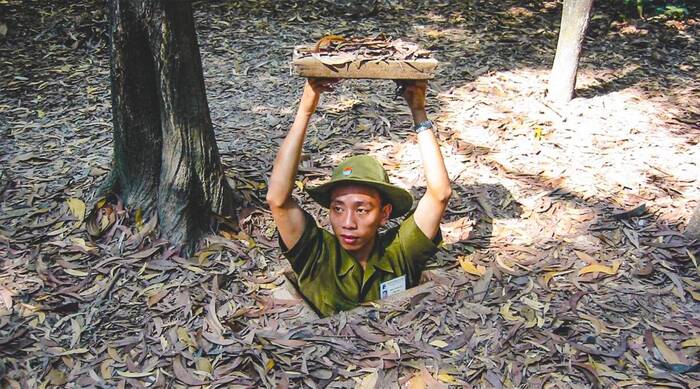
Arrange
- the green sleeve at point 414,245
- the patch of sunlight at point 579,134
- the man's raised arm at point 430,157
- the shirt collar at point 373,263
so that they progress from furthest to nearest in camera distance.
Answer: the patch of sunlight at point 579,134
the shirt collar at point 373,263
the green sleeve at point 414,245
the man's raised arm at point 430,157

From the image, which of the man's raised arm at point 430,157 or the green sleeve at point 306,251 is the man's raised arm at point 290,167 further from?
the man's raised arm at point 430,157

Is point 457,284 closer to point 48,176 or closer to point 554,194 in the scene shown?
point 554,194

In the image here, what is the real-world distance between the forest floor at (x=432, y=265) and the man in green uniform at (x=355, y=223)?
0.83 ft

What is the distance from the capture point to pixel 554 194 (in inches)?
180

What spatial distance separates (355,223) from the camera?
3412 mm

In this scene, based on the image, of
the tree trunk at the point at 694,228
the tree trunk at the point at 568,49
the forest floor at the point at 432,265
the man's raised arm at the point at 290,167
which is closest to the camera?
the forest floor at the point at 432,265

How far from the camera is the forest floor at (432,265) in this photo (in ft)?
9.77

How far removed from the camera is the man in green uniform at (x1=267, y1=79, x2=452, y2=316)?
3.28 m

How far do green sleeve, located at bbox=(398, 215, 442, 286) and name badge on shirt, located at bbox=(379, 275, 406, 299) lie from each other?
0.29ft

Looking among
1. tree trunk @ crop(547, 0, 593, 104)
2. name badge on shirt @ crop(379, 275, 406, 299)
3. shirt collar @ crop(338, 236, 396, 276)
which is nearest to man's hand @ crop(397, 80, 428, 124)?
shirt collar @ crop(338, 236, 396, 276)

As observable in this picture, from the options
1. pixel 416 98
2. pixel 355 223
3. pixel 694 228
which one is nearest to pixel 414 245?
pixel 355 223

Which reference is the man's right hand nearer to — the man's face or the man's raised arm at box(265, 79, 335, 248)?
the man's raised arm at box(265, 79, 335, 248)

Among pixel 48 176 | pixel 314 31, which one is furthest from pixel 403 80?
pixel 314 31

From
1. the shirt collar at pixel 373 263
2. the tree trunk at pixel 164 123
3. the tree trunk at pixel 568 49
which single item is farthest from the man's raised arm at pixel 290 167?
the tree trunk at pixel 568 49
